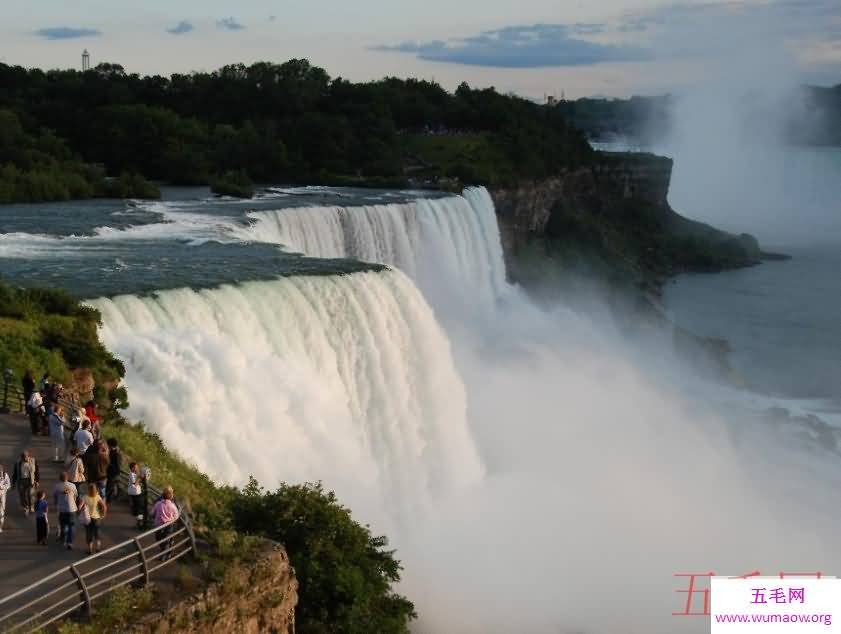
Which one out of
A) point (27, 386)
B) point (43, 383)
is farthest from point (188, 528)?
point (27, 386)

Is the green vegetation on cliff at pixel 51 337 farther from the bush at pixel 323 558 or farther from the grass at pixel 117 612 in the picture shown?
the grass at pixel 117 612

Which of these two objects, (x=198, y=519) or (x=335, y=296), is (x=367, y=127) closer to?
(x=335, y=296)

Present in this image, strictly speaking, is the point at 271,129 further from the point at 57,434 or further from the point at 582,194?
the point at 57,434

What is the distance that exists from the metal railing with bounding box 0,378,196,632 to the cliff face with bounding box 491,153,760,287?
42.8 meters

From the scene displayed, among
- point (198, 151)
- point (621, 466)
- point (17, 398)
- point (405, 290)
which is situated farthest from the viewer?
point (198, 151)

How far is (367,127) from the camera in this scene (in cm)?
6694

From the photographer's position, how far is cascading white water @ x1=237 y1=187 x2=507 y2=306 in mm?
35531

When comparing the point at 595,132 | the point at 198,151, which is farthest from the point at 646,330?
the point at 595,132

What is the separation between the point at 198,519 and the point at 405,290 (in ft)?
44.8

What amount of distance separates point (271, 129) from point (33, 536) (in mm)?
53915

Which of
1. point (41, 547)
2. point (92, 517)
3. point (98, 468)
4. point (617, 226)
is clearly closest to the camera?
point (92, 517)

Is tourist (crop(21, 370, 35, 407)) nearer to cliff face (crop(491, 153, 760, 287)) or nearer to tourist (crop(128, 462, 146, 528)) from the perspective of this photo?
tourist (crop(128, 462, 146, 528))

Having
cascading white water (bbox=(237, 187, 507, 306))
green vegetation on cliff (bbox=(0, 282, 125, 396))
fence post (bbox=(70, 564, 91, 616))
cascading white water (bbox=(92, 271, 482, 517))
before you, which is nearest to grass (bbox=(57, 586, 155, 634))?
fence post (bbox=(70, 564, 91, 616))

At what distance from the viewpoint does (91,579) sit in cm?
1020
